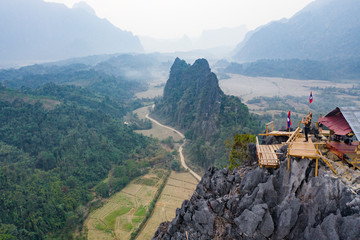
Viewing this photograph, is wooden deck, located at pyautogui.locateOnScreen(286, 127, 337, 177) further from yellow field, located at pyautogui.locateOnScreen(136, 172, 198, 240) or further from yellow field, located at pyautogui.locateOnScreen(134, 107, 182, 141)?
yellow field, located at pyautogui.locateOnScreen(134, 107, 182, 141)

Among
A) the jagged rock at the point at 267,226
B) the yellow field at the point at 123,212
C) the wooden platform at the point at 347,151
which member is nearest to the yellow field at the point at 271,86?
the yellow field at the point at 123,212

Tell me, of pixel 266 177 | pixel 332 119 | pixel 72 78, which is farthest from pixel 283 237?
pixel 72 78

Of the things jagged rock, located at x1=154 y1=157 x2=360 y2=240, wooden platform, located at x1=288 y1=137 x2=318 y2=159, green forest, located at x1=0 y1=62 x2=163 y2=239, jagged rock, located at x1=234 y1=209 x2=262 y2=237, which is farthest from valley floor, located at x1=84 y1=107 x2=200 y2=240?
wooden platform, located at x1=288 y1=137 x2=318 y2=159

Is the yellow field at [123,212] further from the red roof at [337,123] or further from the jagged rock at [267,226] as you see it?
the red roof at [337,123]

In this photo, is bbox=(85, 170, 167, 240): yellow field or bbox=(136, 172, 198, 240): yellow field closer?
bbox=(85, 170, 167, 240): yellow field

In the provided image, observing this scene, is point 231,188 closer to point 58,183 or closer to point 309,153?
point 309,153

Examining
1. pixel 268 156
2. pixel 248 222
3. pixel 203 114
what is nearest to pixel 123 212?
pixel 248 222

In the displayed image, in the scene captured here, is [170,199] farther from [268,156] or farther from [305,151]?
[305,151]
